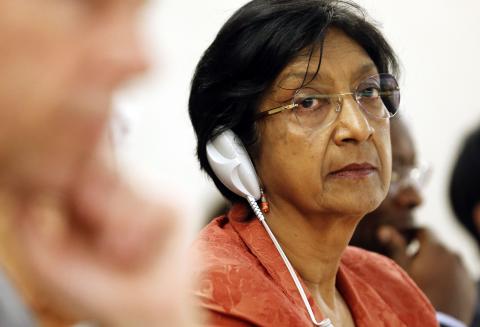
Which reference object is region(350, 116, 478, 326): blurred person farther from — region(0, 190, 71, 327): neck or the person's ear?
region(0, 190, 71, 327): neck

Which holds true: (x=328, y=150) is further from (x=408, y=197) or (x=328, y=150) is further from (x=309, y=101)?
(x=408, y=197)

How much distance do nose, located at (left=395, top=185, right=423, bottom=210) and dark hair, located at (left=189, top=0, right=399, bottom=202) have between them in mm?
800

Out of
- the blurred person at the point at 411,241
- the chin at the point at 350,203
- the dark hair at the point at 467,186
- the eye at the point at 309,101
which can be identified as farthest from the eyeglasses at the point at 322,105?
the dark hair at the point at 467,186

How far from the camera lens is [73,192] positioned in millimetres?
324

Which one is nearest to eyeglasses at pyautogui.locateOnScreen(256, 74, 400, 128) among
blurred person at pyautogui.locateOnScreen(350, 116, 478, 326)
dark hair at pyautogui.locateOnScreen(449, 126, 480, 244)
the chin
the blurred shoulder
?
the chin

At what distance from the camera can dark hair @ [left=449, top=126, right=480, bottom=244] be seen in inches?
105

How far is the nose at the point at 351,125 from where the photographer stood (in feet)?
4.53

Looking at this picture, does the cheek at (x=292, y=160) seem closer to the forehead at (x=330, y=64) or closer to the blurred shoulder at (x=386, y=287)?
the forehead at (x=330, y=64)

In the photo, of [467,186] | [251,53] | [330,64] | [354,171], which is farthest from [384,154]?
[467,186]

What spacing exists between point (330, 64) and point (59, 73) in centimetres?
112

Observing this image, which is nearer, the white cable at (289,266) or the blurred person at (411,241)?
the white cable at (289,266)

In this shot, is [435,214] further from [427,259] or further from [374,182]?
[374,182]

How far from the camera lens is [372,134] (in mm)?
1417

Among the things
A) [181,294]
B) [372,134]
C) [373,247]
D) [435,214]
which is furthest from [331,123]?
[435,214]
